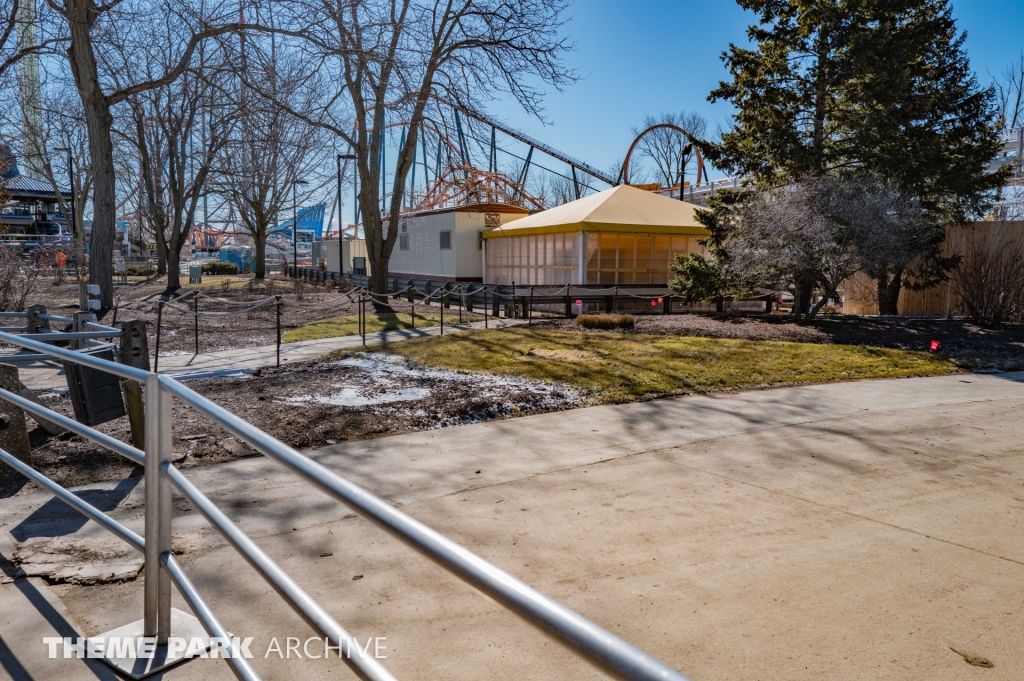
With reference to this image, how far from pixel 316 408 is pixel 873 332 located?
13329 mm

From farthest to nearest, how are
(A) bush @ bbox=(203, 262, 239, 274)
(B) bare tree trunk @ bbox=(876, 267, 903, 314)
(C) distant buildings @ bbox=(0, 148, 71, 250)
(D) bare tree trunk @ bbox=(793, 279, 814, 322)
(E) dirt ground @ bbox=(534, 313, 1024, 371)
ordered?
(C) distant buildings @ bbox=(0, 148, 71, 250) < (A) bush @ bbox=(203, 262, 239, 274) < (B) bare tree trunk @ bbox=(876, 267, 903, 314) < (D) bare tree trunk @ bbox=(793, 279, 814, 322) < (E) dirt ground @ bbox=(534, 313, 1024, 371)

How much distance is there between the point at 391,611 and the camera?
3.60m

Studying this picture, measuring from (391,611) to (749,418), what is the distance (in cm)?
562

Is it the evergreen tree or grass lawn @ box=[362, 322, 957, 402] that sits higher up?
the evergreen tree

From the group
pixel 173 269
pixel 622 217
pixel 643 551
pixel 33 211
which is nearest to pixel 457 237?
pixel 622 217

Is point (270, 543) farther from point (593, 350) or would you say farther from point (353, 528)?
point (593, 350)

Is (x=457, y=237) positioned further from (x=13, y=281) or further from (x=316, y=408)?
(x=316, y=408)

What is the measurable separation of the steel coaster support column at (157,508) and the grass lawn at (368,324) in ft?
43.3

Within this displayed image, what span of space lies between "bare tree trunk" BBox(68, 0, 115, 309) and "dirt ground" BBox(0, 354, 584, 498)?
443 inches

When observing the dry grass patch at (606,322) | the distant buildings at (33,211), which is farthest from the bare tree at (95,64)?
the distant buildings at (33,211)

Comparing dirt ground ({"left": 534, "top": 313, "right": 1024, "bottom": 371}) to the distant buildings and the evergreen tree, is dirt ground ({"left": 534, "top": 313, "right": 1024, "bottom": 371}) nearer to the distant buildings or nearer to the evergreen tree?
the evergreen tree

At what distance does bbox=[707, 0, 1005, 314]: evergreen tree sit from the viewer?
20.3 m

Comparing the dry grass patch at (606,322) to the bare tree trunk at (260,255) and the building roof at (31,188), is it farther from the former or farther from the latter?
the building roof at (31,188)

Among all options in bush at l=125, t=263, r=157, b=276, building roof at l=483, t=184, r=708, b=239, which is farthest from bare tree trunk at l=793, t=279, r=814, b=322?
bush at l=125, t=263, r=157, b=276
